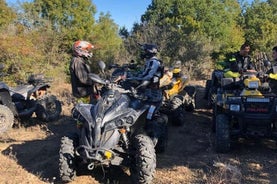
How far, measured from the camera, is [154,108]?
584 centimetres

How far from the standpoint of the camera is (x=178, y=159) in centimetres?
625

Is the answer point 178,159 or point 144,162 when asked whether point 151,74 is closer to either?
point 178,159

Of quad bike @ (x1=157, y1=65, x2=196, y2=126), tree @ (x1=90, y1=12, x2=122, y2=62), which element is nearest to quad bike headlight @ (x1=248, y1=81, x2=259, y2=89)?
quad bike @ (x1=157, y1=65, x2=196, y2=126)

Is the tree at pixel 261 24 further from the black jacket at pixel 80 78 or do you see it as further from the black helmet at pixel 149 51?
the black jacket at pixel 80 78

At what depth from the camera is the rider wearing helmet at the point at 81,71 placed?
6875 millimetres

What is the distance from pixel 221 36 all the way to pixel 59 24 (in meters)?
11.6

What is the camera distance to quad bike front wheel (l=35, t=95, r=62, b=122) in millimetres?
9078

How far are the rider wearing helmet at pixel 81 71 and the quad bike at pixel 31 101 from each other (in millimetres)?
2119

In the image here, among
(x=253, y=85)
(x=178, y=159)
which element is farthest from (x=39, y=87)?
(x=253, y=85)

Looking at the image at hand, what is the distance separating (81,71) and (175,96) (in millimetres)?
2473

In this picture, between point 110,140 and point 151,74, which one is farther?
point 151,74

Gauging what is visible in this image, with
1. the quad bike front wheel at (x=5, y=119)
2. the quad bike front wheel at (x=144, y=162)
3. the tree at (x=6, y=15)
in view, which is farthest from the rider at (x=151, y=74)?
the tree at (x=6, y=15)

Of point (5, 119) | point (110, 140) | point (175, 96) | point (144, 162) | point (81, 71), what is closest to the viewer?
point (144, 162)

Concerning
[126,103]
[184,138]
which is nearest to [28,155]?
[126,103]
